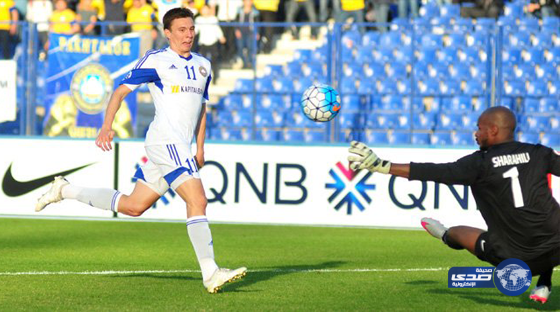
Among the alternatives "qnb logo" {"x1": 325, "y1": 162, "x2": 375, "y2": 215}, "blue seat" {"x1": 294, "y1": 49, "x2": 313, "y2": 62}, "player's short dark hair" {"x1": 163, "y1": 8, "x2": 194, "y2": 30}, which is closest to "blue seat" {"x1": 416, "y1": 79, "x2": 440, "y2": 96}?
"blue seat" {"x1": 294, "y1": 49, "x2": 313, "y2": 62}

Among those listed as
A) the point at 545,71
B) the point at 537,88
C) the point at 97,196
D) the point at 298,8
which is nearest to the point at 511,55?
the point at 545,71

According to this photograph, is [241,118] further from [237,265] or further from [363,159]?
[363,159]

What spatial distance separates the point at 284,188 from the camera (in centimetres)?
1489

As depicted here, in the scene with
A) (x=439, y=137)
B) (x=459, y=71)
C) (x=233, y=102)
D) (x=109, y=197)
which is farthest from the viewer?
(x=459, y=71)

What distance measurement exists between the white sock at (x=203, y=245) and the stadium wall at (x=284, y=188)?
6.57 meters

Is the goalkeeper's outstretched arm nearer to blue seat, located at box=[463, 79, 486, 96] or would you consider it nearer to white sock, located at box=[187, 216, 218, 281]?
white sock, located at box=[187, 216, 218, 281]

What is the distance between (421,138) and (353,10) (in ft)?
10.9

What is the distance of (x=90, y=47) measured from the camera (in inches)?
671

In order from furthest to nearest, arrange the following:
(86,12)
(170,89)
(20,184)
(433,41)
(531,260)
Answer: (86,12) → (433,41) → (20,184) → (170,89) → (531,260)

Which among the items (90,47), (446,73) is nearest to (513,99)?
(446,73)

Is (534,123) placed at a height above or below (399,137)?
above

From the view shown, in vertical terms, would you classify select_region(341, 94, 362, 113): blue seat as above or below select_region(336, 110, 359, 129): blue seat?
above

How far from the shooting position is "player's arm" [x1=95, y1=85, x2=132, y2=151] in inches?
324

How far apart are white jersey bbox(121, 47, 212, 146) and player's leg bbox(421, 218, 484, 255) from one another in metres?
2.07
